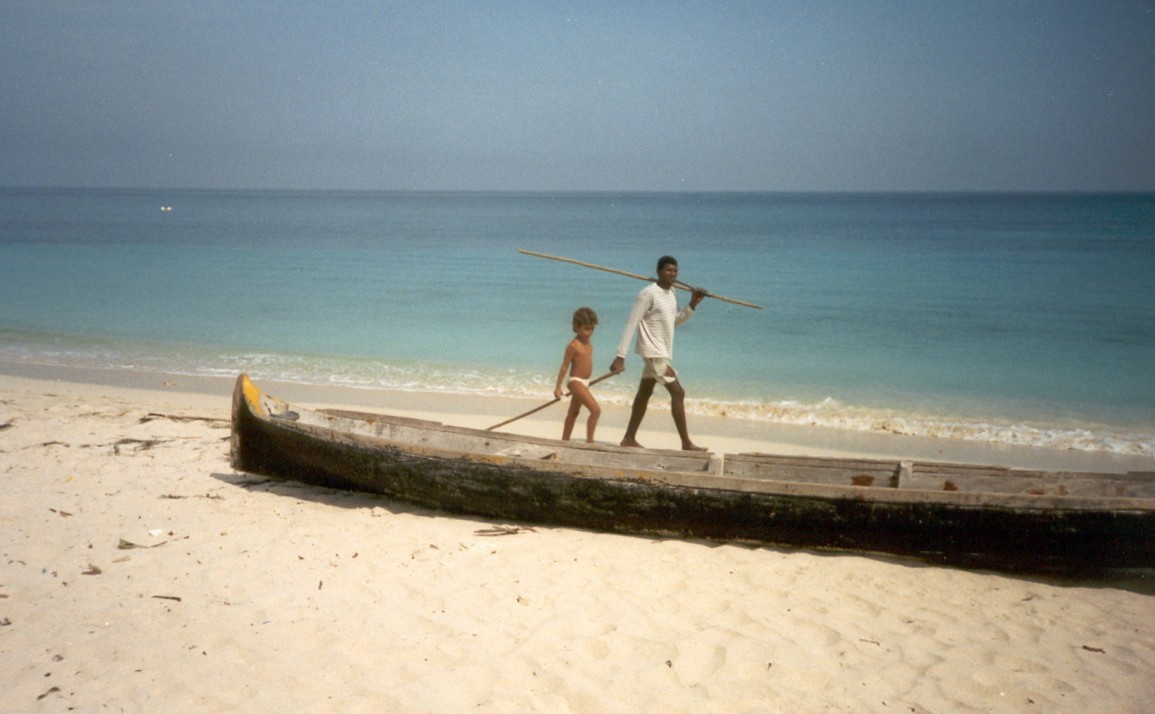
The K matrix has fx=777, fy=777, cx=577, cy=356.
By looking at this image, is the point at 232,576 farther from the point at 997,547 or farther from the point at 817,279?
the point at 817,279

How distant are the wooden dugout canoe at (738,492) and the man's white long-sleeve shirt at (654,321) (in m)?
1.03

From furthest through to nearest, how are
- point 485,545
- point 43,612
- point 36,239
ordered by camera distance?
point 36,239
point 485,545
point 43,612

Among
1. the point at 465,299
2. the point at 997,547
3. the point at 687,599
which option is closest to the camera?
the point at 687,599

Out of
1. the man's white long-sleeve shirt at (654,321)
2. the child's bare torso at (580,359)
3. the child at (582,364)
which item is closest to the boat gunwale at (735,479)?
the child at (582,364)

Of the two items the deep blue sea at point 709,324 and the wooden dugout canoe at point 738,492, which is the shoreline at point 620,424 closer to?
the deep blue sea at point 709,324

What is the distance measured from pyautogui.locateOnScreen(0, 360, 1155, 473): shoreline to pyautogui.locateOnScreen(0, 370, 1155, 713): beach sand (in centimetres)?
330

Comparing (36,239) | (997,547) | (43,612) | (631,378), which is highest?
(36,239)

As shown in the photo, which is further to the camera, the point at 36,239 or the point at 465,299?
the point at 36,239

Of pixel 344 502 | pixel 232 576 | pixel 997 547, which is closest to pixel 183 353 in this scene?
pixel 344 502

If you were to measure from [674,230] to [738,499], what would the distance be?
5226cm

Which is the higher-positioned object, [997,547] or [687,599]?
[997,547]

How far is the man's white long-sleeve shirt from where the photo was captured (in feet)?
20.8

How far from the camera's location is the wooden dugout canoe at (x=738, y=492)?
4656mm

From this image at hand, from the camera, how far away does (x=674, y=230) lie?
5597cm
